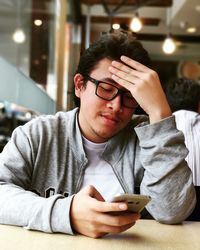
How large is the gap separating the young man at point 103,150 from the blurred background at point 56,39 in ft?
0.62

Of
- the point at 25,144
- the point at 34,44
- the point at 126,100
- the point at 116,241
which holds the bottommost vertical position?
the point at 116,241

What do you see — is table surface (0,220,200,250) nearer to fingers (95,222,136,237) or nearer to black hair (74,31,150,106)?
fingers (95,222,136,237)

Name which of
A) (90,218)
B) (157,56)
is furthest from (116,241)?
(157,56)

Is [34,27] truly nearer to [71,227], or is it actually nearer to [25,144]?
[25,144]

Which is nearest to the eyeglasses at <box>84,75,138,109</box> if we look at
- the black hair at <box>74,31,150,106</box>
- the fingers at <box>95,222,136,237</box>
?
the black hair at <box>74,31,150,106</box>

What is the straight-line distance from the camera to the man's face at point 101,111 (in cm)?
120

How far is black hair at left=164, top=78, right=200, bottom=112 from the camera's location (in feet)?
7.89

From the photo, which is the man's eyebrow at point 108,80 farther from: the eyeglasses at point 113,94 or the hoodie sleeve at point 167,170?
the hoodie sleeve at point 167,170

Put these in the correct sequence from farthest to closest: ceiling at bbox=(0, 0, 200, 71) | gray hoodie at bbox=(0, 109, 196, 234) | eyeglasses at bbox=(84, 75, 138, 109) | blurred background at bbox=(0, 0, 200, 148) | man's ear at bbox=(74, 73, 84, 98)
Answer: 1. ceiling at bbox=(0, 0, 200, 71)
2. blurred background at bbox=(0, 0, 200, 148)
3. man's ear at bbox=(74, 73, 84, 98)
4. eyeglasses at bbox=(84, 75, 138, 109)
5. gray hoodie at bbox=(0, 109, 196, 234)

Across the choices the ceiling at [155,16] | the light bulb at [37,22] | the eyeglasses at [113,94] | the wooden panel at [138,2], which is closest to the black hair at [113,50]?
the eyeglasses at [113,94]

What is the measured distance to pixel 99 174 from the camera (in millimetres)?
1299

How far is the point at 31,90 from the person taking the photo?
9.65 feet

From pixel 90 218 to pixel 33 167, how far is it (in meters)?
0.40

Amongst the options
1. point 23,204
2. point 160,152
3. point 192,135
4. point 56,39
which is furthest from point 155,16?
point 23,204
